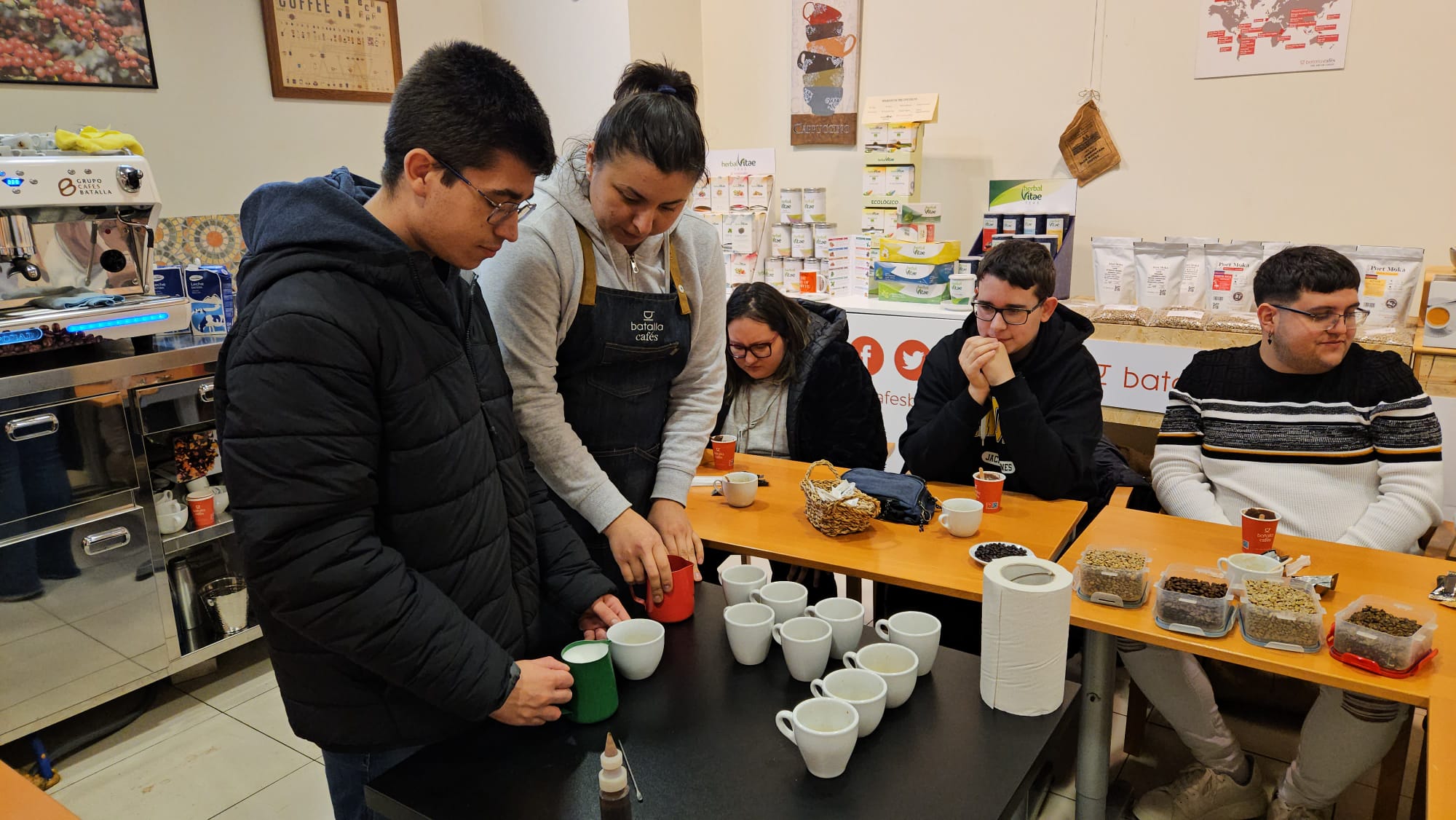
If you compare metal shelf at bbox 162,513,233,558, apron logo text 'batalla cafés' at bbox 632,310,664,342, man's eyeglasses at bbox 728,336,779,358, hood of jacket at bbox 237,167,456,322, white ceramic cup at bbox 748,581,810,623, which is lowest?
metal shelf at bbox 162,513,233,558

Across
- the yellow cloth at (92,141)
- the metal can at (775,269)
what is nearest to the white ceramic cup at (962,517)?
the metal can at (775,269)

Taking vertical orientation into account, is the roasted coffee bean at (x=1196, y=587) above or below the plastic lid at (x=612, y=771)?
below

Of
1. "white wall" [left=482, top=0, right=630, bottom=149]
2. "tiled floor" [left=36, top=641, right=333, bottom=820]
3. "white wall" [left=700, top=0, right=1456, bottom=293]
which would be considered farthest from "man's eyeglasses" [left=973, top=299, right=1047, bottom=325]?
"white wall" [left=482, top=0, right=630, bottom=149]

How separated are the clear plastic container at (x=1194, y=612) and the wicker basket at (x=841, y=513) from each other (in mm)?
642

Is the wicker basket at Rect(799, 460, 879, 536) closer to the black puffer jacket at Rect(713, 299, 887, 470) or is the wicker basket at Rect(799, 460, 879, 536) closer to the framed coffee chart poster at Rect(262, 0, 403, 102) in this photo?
the black puffer jacket at Rect(713, 299, 887, 470)

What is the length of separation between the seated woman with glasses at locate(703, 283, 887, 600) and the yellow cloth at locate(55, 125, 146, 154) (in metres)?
1.90

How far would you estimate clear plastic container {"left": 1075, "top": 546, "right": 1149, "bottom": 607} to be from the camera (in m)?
1.75

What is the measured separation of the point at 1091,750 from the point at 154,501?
2.74 metres

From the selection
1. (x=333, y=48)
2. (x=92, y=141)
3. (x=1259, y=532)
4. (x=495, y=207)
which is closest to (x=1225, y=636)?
(x=1259, y=532)

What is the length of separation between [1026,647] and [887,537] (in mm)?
928

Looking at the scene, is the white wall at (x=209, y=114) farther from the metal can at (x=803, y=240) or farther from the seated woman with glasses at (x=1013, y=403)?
the seated woman with glasses at (x=1013, y=403)

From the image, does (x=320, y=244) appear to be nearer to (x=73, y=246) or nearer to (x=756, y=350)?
(x=756, y=350)

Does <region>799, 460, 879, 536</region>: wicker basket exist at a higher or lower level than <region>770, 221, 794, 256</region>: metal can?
lower

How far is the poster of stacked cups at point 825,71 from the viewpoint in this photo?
4.26 meters
